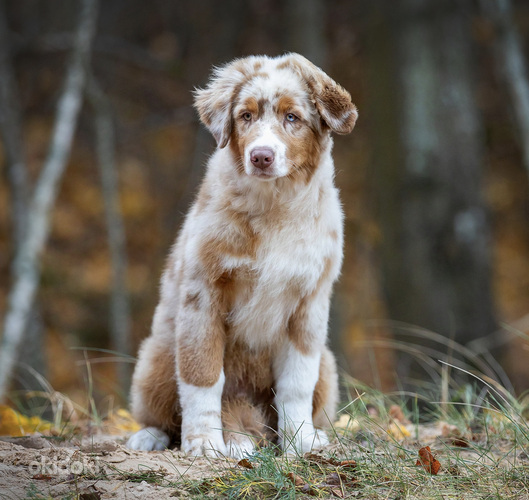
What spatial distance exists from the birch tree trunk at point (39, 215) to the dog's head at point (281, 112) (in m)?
3.91

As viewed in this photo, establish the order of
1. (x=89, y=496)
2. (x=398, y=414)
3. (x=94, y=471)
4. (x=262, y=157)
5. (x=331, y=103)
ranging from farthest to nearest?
1. (x=398, y=414)
2. (x=331, y=103)
3. (x=262, y=157)
4. (x=94, y=471)
5. (x=89, y=496)

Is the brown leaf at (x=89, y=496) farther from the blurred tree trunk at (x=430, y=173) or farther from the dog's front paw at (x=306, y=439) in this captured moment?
the blurred tree trunk at (x=430, y=173)

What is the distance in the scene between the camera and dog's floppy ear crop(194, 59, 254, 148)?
404 cm

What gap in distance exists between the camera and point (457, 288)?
7.78 meters

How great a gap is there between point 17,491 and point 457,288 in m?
5.67

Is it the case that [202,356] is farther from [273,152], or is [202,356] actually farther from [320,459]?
[273,152]

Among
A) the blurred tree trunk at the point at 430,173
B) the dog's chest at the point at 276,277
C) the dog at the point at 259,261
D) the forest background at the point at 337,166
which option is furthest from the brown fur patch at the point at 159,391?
the blurred tree trunk at the point at 430,173

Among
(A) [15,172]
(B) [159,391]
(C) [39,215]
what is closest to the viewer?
(B) [159,391]

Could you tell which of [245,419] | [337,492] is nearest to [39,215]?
[245,419]

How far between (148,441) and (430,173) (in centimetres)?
483

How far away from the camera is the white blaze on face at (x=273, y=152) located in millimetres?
3736

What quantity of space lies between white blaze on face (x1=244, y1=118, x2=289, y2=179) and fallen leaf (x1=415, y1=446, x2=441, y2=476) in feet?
4.73

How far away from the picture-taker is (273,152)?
372 cm

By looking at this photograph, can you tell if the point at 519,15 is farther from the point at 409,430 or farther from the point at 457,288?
the point at 409,430
